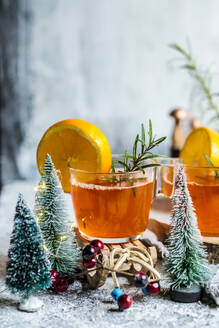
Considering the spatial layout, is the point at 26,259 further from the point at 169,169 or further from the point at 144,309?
the point at 169,169

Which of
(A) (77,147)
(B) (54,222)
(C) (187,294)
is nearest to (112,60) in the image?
(A) (77,147)

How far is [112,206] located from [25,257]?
0.20 meters

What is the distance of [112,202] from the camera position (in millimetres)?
681

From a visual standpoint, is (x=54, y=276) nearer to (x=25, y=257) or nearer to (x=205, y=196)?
(x=25, y=257)

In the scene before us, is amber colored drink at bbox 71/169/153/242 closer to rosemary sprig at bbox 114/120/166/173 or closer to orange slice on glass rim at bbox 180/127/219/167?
rosemary sprig at bbox 114/120/166/173

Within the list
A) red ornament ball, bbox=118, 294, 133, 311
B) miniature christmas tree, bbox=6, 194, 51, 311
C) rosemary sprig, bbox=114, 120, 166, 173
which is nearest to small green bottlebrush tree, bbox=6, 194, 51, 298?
miniature christmas tree, bbox=6, 194, 51, 311

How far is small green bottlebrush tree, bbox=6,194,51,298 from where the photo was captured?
537 millimetres

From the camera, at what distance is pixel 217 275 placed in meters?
0.66

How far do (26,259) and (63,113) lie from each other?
2111mm

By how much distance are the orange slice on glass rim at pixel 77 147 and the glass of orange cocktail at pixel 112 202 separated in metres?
0.03

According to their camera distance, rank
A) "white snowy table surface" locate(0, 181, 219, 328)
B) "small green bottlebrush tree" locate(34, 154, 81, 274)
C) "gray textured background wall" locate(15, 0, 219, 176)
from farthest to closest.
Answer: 1. "gray textured background wall" locate(15, 0, 219, 176)
2. "small green bottlebrush tree" locate(34, 154, 81, 274)
3. "white snowy table surface" locate(0, 181, 219, 328)

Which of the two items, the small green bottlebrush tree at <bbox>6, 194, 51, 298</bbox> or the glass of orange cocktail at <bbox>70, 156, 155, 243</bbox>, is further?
the glass of orange cocktail at <bbox>70, 156, 155, 243</bbox>

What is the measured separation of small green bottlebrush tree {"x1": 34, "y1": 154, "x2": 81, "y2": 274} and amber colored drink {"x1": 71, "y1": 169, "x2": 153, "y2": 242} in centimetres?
6

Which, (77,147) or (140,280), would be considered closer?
(140,280)
